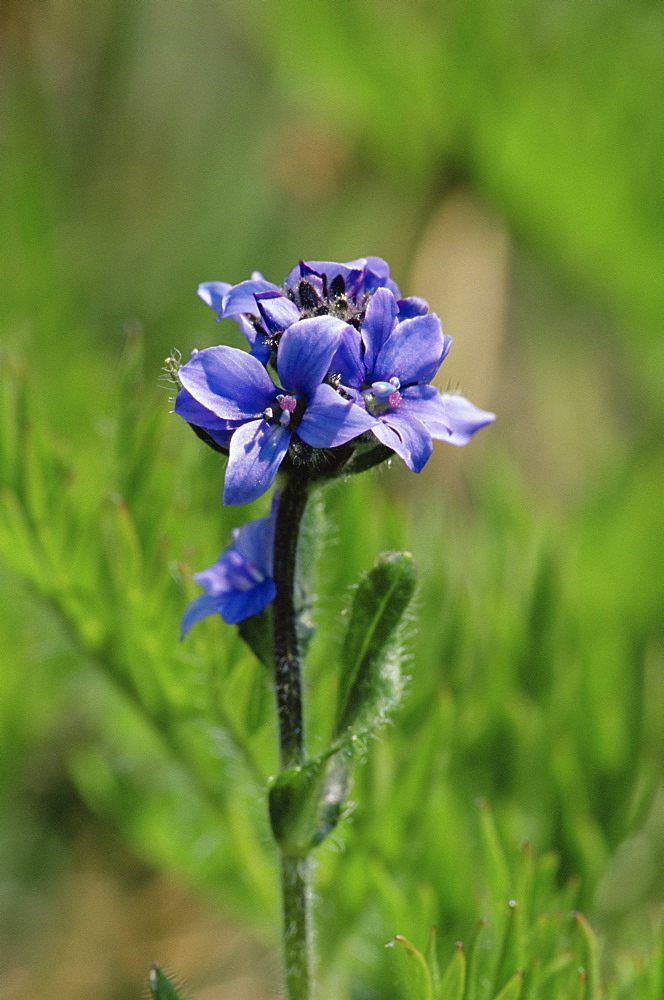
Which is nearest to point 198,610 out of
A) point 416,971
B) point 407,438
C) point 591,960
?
point 407,438

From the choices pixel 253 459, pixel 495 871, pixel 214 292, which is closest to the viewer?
pixel 253 459

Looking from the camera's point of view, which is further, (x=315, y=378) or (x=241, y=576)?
(x=241, y=576)

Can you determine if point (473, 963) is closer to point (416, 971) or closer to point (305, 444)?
point (416, 971)

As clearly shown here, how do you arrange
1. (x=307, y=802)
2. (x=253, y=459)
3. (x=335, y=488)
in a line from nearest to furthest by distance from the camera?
(x=253, y=459) < (x=307, y=802) < (x=335, y=488)

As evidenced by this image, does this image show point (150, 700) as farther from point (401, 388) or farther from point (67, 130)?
point (67, 130)

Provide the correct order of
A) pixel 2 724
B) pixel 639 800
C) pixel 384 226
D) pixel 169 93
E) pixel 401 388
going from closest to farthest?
pixel 401 388 < pixel 639 800 < pixel 2 724 < pixel 384 226 < pixel 169 93

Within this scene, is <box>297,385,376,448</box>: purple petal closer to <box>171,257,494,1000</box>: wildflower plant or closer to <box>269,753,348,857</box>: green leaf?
<box>171,257,494,1000</box>: wildflower plant

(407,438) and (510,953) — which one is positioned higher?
(407,438)

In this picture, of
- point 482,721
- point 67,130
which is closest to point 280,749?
point 482,721
